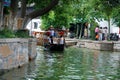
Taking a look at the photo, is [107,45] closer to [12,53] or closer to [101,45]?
[101,45]

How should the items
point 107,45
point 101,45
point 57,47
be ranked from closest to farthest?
point 57,47
point 107,45
point 101,45

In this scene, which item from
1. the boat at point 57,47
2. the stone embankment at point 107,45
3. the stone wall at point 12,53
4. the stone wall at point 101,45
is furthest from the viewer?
the stone wall at point 101,45

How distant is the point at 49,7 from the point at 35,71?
848 cm

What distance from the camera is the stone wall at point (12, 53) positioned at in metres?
18.0

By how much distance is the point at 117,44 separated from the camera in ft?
125

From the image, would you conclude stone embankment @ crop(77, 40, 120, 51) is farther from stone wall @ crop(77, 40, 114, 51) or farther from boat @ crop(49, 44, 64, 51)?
boat @ crop(49, 44, 64, 51)

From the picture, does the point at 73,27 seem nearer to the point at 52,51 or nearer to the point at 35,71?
the point at 52,51

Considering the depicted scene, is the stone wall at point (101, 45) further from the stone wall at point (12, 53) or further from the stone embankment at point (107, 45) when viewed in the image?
the stone wall at point (12, 53)

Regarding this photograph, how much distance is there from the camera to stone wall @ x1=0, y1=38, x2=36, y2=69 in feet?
59.1

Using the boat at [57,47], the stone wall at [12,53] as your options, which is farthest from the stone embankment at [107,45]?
the stone wall at [12,53]

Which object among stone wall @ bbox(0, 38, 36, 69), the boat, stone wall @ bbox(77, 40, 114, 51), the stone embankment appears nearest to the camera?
stone wall @ bbox(0, 38, 36, 69)

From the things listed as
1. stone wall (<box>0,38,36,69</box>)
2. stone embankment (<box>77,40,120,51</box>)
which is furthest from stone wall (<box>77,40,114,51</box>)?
stone wall (<box>0,38,36,69</box>)

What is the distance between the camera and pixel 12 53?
1923 cm

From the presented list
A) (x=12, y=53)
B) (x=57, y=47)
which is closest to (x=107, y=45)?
(x=57, y=47)
